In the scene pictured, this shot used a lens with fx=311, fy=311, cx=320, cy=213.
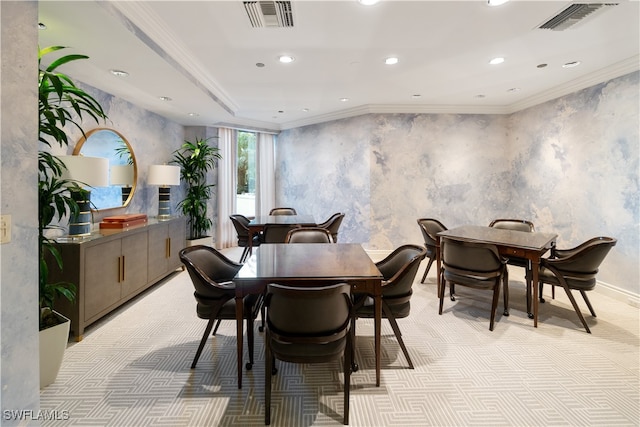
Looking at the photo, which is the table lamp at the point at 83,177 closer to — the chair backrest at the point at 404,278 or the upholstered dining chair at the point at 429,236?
the chair backrest at the point at 404,278

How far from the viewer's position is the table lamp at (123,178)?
4.09 metres

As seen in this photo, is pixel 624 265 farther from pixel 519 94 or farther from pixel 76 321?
pixel 76 321

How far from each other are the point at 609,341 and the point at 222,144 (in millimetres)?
6607

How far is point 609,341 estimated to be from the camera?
8.97 feet

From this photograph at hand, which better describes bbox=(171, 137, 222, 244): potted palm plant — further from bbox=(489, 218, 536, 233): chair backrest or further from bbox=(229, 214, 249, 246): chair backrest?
bbox=(489, 218, 536, 233): chair backrest

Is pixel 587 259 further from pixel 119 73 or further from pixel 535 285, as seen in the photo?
pixel 119 73

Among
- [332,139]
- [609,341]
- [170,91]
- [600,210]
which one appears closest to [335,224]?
[332,139]

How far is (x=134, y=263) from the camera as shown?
350 centimetres

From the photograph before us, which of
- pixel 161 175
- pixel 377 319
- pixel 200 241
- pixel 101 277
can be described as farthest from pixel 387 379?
pixel 200 241

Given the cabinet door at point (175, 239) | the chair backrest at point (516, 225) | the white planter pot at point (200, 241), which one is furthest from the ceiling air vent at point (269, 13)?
the white planter pot at point (200, 241)

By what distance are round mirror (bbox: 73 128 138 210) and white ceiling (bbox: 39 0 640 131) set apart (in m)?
0.61

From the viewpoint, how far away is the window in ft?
23.3

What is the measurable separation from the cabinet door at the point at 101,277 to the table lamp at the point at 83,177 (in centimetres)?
23

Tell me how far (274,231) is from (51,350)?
8.50ft
